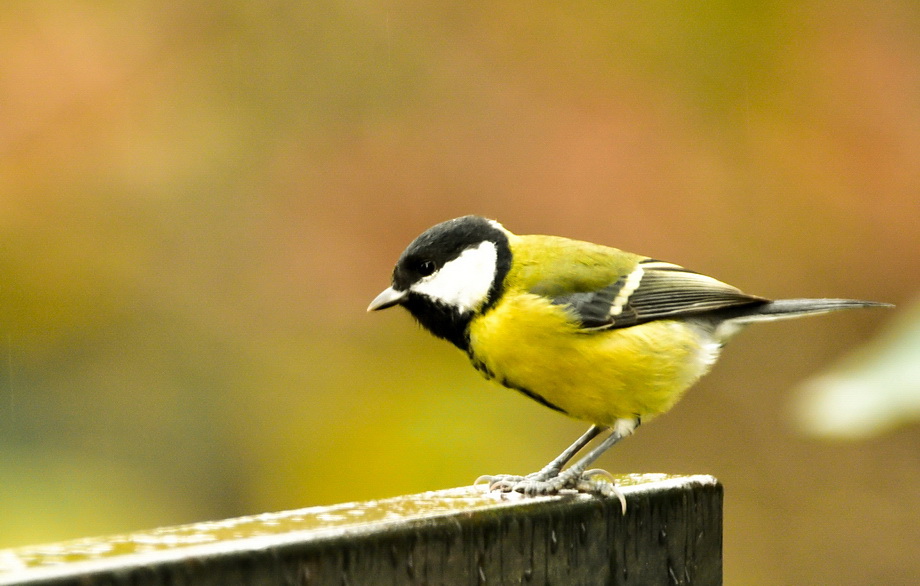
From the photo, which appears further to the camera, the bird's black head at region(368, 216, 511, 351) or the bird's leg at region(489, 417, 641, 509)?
the bird's black head at region(368, 216, 511, 351)

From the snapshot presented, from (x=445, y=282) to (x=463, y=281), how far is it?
5 cm

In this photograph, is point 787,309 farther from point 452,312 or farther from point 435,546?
point 435,546

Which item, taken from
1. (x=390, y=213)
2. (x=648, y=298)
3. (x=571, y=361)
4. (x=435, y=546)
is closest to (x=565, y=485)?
(x=571, y=361)

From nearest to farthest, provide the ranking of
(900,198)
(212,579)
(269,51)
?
(212,579) → (900,198) → (269,51)

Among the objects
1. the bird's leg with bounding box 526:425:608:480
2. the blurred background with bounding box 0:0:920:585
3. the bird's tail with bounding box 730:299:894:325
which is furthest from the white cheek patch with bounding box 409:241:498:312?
the blurred background with bounding box 0:0:920:585

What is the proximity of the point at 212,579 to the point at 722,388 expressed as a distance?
131 inches

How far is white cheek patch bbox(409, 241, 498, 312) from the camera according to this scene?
7.77 ft

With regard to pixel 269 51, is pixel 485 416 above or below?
below

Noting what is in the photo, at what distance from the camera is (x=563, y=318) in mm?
2371

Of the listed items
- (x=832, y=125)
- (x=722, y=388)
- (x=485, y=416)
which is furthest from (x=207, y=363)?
A: (x=832, y=125)

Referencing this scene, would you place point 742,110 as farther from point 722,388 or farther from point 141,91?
point 141,91

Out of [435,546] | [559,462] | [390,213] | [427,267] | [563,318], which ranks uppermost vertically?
[390,213]

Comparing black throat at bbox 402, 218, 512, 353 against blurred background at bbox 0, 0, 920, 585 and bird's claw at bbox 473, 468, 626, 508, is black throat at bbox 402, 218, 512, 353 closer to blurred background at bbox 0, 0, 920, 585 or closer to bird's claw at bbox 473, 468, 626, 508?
bird's claw at bbox 473, 468, 626, 508

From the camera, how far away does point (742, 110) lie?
12.7 feet
